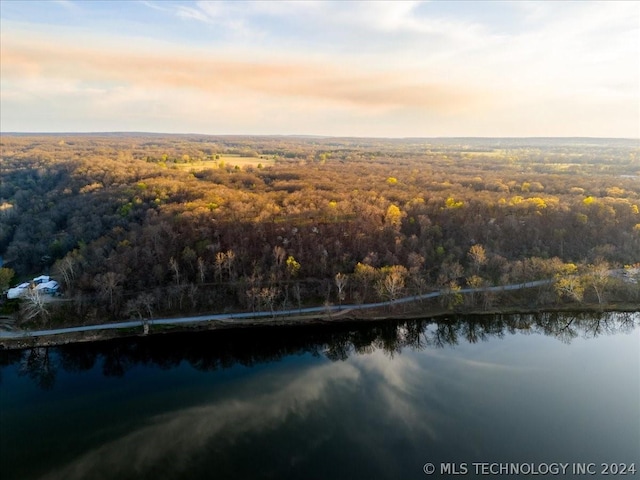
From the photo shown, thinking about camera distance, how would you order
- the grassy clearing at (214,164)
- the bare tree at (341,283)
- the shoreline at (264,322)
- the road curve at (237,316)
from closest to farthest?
1. the shoreline at (264,322)
2. the road curve at (237,316)
3. the bare tree at (341,283)
4. the grassy clearing at (214,164)

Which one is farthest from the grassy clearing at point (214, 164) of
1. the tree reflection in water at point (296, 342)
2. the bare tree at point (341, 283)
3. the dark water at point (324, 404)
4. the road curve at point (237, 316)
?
the dark water at point (324, 404)

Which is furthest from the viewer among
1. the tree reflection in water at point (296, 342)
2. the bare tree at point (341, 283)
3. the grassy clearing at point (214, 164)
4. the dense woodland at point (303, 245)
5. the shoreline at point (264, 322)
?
the grassy clearing at point (214, 164)

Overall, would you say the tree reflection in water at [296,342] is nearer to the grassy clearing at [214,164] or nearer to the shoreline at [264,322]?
the shoreline at [264,322]

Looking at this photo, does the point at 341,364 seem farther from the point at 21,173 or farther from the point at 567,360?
the point at 21,173

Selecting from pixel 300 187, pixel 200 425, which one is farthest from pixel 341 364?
pixel 300 187

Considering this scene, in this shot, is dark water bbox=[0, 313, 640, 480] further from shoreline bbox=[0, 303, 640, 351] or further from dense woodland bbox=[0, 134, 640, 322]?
dense woodland bbox=[0, 134, 640, 322]

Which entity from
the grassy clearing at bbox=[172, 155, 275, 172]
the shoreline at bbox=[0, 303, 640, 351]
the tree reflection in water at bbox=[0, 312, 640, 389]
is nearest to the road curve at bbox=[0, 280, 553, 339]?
the shoreline at bbox=[0, 303, 640, 351]
